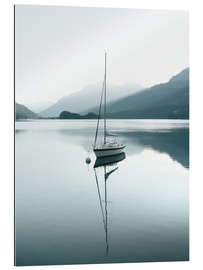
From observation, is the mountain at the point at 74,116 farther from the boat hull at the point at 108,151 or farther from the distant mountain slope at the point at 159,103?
the boat hull at the point at 108,151

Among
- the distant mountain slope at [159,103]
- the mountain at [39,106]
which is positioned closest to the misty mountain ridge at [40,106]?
the mountain at [39,106]

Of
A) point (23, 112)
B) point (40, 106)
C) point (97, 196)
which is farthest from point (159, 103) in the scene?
point (23, 112)

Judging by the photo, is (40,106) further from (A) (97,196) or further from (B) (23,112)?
(A) (97,196)

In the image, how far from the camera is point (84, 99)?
212 inches

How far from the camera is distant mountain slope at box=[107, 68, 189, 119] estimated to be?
5426mm

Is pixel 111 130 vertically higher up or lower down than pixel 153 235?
higher up

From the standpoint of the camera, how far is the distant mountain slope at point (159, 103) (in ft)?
17.8

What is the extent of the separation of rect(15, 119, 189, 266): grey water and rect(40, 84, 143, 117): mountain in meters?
0.16

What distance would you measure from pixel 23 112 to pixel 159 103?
5.80ft

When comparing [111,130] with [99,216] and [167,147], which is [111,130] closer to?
[167,147]

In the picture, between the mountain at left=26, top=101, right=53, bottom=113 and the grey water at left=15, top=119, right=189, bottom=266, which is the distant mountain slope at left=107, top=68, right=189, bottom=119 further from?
the mountain at left=26, top=101, right=53, bottom=113

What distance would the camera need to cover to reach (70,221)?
17.0ft
